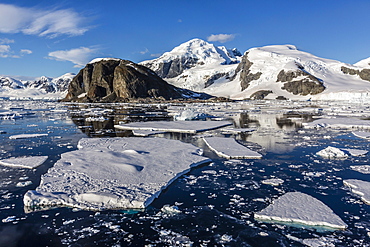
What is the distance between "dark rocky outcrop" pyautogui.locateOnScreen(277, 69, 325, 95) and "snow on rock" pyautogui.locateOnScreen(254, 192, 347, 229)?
13073 centimetres

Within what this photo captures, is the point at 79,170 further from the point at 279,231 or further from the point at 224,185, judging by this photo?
the point at 279,231

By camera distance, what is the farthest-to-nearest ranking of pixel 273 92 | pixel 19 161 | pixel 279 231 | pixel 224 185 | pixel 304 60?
pixel 304 60 < pixel 273 92 < pixel 19 161 < pixel 224 185 < pixel 279 231

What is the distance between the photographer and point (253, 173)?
8.66m

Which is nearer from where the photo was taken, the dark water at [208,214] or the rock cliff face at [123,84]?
the dark water at [208,214]

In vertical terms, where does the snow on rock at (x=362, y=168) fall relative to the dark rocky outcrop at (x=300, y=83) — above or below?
below

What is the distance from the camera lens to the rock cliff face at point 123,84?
102188 millimetres

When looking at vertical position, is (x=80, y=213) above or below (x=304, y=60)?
below

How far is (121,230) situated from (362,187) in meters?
6.55

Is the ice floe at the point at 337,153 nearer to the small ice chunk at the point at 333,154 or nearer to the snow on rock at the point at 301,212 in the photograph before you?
the small ice chunk at the point at 333,154

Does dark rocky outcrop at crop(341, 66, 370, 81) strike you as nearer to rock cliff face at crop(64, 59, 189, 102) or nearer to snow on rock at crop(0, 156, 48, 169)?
rock cliff face at crop(64, 59, 189, 102)

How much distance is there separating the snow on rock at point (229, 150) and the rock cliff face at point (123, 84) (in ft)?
288

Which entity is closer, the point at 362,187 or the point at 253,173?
the point at 362,187

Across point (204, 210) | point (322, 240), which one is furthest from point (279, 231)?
point (204, 210)

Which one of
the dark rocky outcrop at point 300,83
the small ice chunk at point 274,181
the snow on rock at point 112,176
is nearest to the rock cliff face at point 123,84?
the dark rocky outcrop at point 300,83
